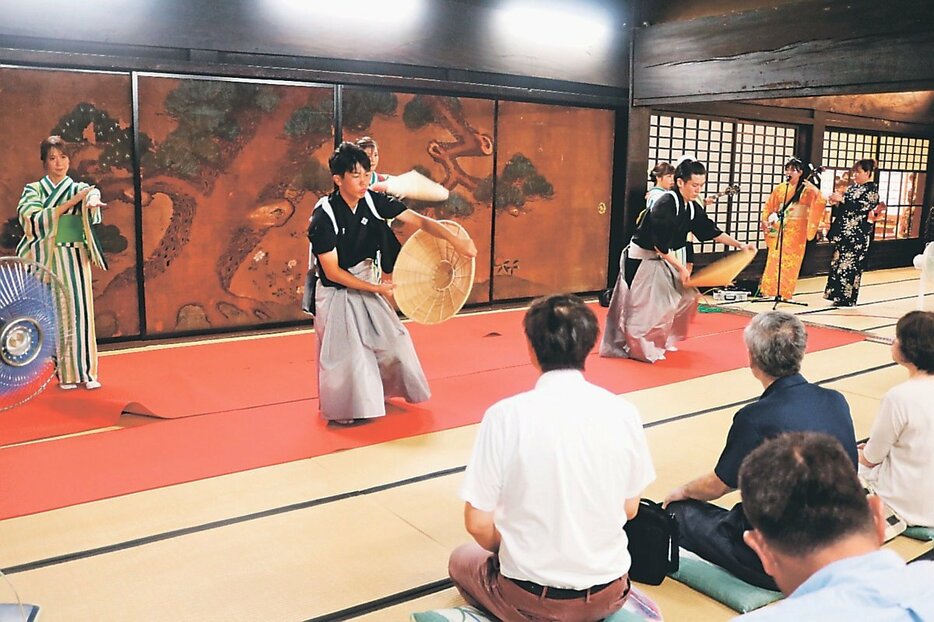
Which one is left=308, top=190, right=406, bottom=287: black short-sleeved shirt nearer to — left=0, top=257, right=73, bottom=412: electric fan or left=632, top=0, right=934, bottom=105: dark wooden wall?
left=0, top=257, right=73, bottom=412: electric fan

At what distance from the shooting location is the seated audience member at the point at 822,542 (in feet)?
3.33

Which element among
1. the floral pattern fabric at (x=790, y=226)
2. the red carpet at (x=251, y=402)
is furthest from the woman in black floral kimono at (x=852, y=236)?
the red carpet at (x=251, y=402)

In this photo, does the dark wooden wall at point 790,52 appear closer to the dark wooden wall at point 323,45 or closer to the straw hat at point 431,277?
the dark wooden wall at point 323,45

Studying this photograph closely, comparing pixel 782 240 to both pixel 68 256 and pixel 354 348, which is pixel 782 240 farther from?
pixel 68 256

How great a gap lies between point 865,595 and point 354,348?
329 cm

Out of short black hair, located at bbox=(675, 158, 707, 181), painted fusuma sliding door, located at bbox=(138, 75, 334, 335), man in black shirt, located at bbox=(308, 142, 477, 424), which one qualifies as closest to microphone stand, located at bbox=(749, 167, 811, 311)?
short black hair, located at bbox=(675, 158, 707, 181)

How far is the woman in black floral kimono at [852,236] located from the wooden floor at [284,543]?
4924 millimetres

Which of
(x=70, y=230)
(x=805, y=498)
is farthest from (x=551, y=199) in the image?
(x=805, y=498)

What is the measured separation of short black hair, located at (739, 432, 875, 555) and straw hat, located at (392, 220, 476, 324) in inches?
122

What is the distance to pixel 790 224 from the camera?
28.2 ft

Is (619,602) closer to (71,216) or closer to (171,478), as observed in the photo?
(171,478)

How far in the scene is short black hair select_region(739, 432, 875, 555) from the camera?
Answer: 1164 millimetres

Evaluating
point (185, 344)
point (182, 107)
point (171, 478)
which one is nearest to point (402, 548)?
point (171, 478)

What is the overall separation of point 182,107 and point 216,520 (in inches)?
151
